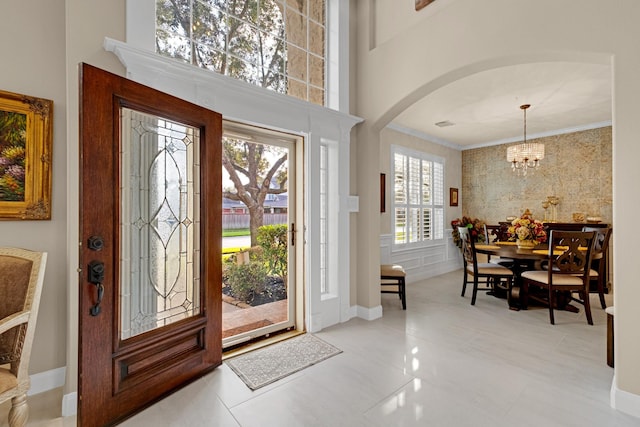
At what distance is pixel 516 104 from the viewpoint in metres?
4.40

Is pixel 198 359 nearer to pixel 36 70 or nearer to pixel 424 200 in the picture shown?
pixel 36 70

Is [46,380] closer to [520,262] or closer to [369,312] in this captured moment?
[369,312]

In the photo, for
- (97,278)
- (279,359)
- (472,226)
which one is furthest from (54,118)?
(472,226)

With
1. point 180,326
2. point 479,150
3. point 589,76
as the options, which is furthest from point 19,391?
point 479,150

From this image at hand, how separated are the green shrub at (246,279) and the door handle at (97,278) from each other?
131 centimetres

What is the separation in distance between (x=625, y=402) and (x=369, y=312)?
2134 mm

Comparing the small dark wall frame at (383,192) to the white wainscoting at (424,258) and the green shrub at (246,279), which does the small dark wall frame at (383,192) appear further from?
the green shrub at (246,279)

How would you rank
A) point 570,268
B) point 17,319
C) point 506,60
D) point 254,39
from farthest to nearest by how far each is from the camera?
1. point 570,268
2. point 254,39
3. point 506,60
4. point 17,319

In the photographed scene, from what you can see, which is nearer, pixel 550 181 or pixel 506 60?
pixel 506 60

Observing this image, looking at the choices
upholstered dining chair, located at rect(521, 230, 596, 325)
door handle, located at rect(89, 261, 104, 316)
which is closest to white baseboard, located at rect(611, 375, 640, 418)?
upholstered dining chair, located at rect(521, 230, 596, 325)

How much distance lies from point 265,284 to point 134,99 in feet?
6.68

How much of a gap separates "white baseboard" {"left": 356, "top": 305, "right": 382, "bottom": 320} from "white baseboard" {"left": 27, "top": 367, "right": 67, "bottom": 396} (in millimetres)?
2758

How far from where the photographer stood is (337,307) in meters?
3.44

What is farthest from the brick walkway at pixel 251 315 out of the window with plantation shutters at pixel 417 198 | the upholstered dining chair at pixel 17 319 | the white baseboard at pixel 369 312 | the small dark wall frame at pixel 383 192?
the window with plantation shutters at pixel 417 198
